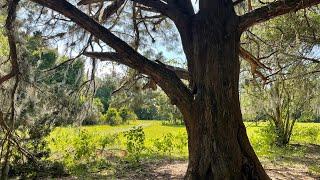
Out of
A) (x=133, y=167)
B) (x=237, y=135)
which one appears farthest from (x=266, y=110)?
(x=237, y=135)

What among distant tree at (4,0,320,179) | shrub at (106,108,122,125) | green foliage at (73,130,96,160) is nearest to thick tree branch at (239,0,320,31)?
distant tree at (4,0,320,179)

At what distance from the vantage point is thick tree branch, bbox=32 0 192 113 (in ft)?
17.7

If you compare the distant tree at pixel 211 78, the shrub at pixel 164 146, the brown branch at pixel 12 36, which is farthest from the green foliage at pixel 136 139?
the distant tree at pixel 211 78

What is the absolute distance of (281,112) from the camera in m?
17.3

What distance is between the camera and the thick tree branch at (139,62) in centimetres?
540

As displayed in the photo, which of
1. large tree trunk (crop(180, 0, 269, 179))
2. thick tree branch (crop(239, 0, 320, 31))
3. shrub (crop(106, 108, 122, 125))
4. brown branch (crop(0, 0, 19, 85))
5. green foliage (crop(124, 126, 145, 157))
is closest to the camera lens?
thick tree branch (crop(239, 0, 320, 31))

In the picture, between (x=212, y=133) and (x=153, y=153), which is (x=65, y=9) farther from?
(x=153, y=153)

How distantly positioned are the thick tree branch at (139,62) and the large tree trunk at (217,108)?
20cm

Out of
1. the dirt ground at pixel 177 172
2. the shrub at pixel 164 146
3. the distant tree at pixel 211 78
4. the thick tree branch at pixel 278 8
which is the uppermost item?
the thick tree branch at pixel 278 8

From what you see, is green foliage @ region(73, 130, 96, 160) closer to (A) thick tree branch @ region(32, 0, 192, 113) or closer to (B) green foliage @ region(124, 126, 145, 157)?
(B) green foliage @ region(124, 126, 145, 157)

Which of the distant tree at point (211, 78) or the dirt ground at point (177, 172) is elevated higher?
the distant tree at point (211, 78)

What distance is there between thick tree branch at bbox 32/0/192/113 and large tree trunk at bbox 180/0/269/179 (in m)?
0.20

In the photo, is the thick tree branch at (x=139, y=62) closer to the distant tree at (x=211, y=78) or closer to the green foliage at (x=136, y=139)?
the distant tree at (x=211, y=78)

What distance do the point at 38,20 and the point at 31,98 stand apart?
122cm
